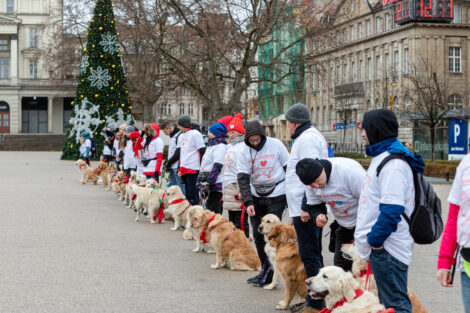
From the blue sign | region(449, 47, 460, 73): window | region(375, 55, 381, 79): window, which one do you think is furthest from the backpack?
region(375, 55, 381, 79): window

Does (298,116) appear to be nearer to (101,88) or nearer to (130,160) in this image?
(130,160)

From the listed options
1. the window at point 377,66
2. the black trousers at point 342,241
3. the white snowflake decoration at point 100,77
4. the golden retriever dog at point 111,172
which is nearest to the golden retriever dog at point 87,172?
the golden retriever dog at point 111,172

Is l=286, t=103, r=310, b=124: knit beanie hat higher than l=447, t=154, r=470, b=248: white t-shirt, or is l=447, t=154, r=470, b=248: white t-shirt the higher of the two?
l=286, t=103, r=310, b=124: knit beanie hat

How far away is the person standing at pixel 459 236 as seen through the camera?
405cm

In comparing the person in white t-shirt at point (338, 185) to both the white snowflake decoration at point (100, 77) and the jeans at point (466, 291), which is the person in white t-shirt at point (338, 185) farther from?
the white snowflake decoration at point (100, 77)

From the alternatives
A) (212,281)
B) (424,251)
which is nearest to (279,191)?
(212,281)

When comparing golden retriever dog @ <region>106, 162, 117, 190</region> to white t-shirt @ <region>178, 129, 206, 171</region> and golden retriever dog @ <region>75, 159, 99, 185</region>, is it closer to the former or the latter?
golden retriever dog @ <region>75, 159, 99, 185</region>

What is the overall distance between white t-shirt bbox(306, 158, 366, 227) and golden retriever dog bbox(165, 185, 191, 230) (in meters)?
7.09

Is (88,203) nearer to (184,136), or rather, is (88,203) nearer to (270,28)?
(184,136)

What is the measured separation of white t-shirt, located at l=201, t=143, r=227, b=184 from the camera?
1152 cm

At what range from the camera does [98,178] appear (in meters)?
26.8

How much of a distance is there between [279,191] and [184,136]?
18.8 feet

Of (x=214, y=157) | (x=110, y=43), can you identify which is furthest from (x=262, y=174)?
(x=110, y=43)

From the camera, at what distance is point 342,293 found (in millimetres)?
5059
